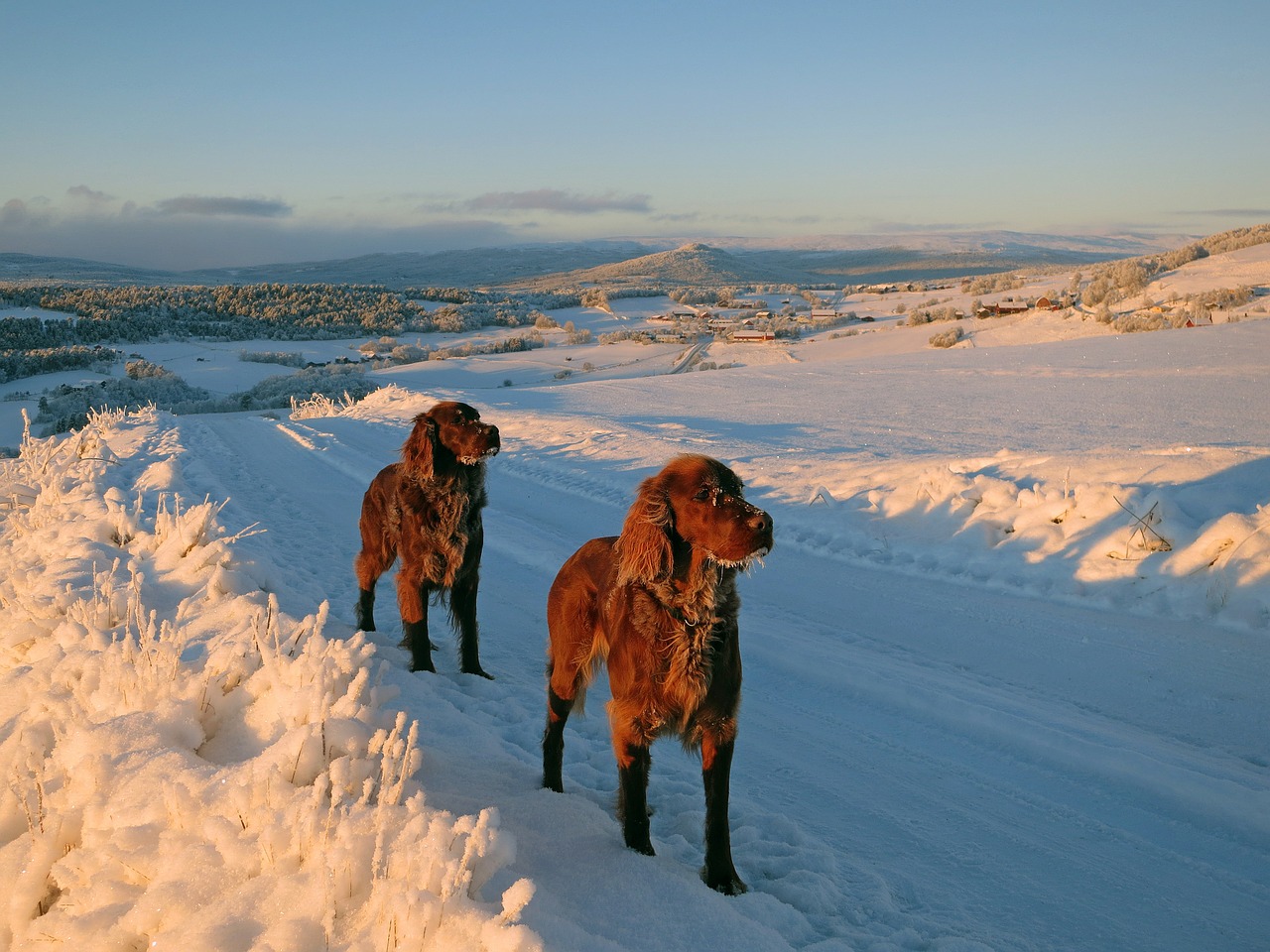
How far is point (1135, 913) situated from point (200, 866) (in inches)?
141

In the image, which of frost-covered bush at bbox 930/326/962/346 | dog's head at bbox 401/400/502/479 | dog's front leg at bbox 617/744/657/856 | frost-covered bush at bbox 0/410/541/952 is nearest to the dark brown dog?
dog's head at bbox 401/400/502/479

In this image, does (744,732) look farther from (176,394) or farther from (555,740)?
(176,394)

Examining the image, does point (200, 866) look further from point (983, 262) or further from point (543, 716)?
point (983, 262)

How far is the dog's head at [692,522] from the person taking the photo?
10.6 ft

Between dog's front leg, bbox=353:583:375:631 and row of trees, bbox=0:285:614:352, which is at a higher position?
row of trees, bbox=0:285:614:352

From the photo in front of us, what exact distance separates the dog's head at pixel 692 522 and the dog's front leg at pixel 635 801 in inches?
31.0

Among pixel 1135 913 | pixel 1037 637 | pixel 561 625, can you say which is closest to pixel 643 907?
pixel 561 625

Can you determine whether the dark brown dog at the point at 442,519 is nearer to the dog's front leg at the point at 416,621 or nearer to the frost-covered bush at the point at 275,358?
the dog's front leg at the point at 416,621

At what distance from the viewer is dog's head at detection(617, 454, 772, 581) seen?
3223mm

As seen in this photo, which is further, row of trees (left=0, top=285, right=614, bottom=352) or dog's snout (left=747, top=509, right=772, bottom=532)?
row of trees (left=0, top=285, right=614, bottom=352)

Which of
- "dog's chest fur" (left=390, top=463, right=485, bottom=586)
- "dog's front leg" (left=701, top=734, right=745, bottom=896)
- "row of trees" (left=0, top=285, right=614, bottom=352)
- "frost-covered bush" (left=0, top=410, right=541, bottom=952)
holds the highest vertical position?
"row of trees" (left=0, top=285, right=614, bottom=352)

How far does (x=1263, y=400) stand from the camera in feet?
A: 41.5

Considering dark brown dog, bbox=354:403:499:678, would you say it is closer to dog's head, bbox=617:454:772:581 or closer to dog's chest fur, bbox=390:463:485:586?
dog's chest fur, bbox=390:463:485:586

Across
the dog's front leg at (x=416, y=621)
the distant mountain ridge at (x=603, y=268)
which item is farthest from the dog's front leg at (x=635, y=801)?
the distant mountain ridge at (x=603, y=268)
